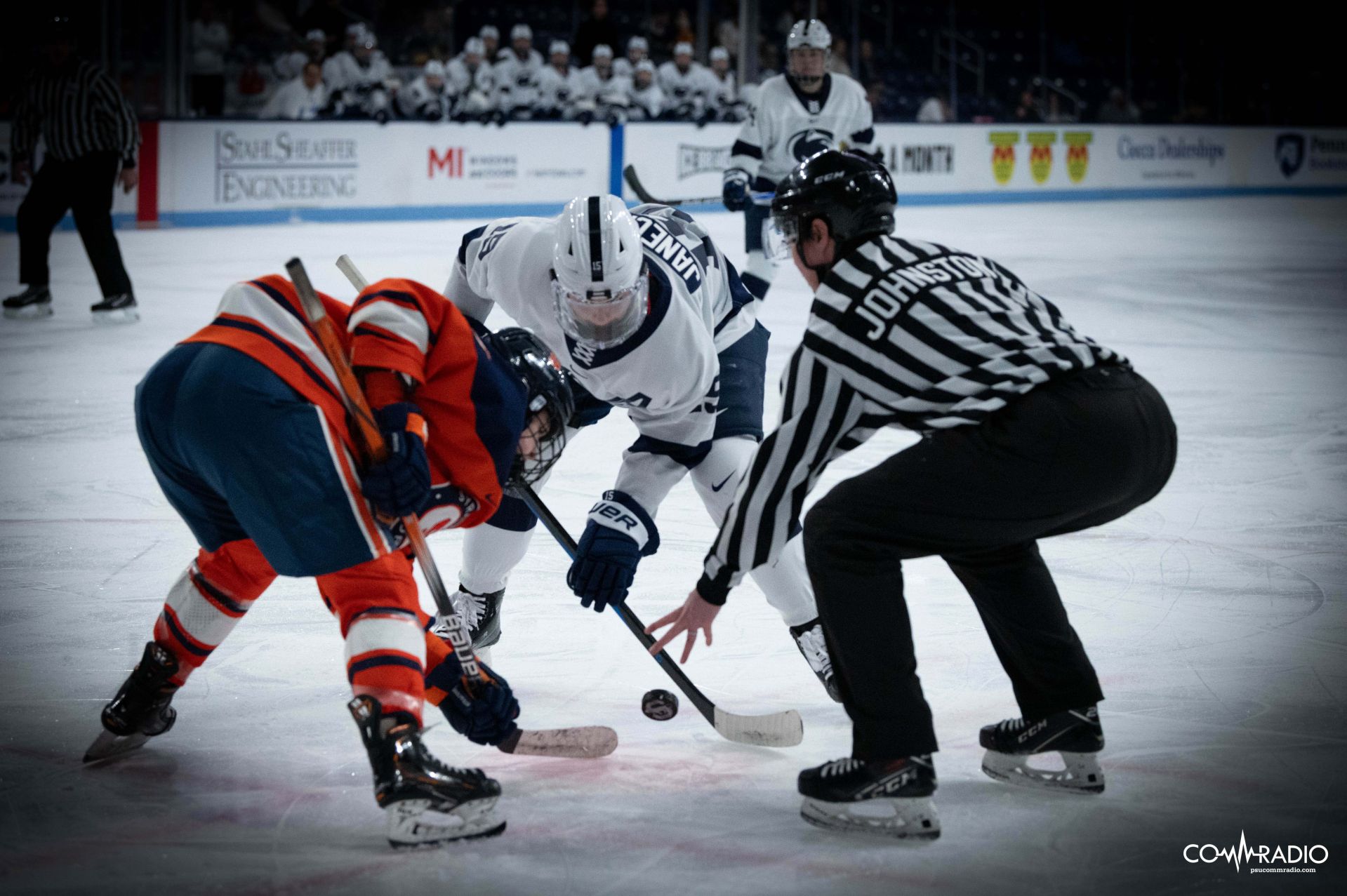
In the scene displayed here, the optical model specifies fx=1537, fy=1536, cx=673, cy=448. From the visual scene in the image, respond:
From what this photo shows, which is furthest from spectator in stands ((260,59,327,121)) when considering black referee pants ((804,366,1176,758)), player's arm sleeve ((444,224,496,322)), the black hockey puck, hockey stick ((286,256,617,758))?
black referee pants ((804,366,1176,758))

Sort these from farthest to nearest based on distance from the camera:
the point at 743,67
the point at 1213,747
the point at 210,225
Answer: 1. the point at 743,67
2. the point at 210,225
3. the point at 1213,747

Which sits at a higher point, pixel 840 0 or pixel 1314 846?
pixel 840 0

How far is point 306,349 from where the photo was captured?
7.58 ft

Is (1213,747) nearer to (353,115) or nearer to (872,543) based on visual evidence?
(872,543)

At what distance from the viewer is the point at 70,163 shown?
25.2ft

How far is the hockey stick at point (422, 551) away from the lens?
2.27m

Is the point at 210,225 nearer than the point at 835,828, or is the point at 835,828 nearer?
the point at 835,828

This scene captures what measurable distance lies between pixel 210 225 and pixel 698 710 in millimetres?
10305

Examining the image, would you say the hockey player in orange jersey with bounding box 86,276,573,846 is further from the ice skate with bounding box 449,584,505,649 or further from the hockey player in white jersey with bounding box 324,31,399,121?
the hockey player in white jersey with bounding box 324,31,399,121

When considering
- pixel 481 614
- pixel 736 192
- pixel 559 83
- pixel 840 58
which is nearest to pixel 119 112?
pixel 736 192

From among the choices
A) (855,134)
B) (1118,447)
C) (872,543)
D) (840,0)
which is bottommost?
(872,543)

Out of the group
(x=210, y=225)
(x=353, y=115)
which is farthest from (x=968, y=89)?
(x=210, y=225)

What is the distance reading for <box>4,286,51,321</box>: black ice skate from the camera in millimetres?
7711

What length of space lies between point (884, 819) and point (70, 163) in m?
6.56
